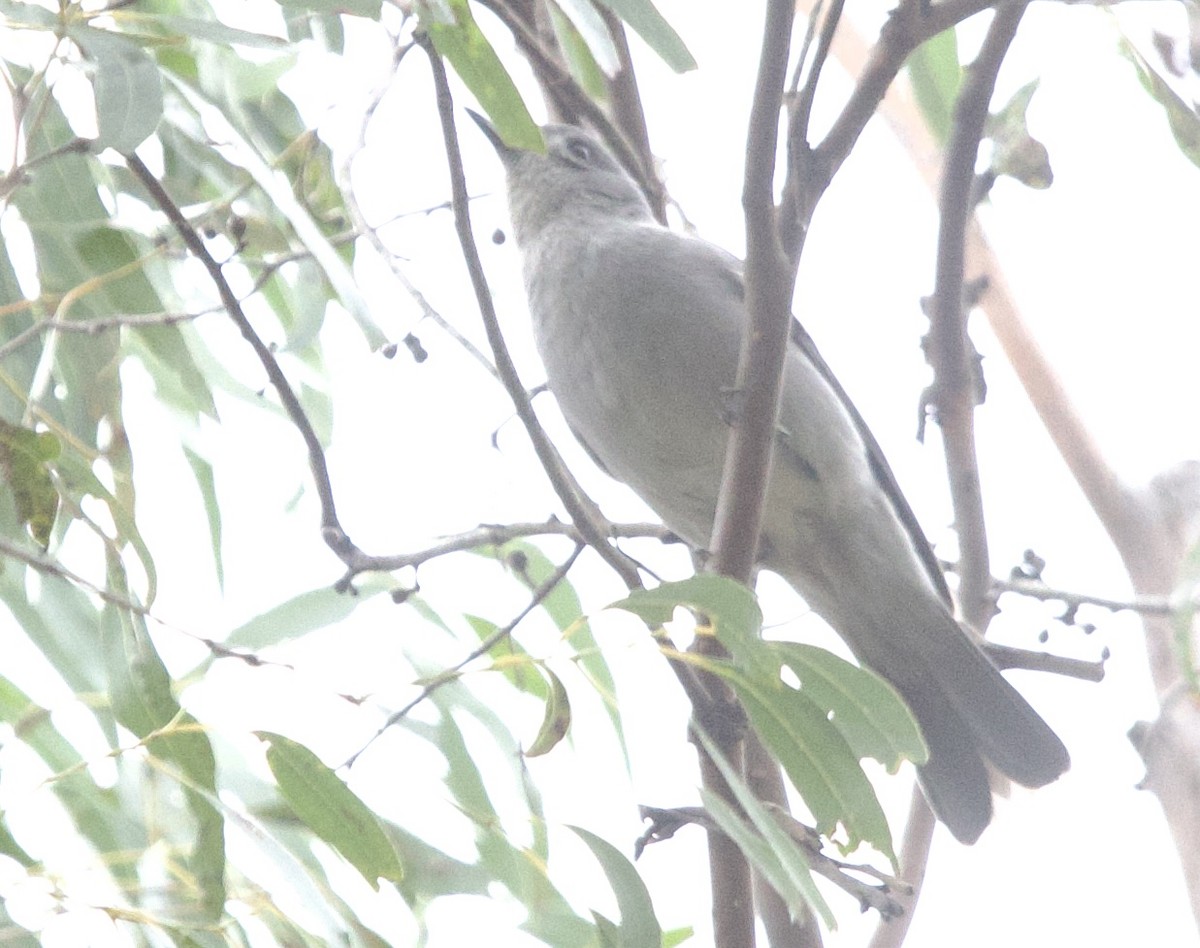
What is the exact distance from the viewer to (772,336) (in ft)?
4.70

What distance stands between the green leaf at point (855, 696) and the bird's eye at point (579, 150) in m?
1.60

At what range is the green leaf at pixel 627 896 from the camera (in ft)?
4.40

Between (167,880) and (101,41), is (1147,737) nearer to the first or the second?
→ (167,880)

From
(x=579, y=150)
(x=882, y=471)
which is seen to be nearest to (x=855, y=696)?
(x=882, y=471)

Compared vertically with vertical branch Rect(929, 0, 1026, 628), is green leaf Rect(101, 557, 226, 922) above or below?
below

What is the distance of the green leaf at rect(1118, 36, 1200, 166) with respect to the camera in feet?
6.02

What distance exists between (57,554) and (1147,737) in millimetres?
1905

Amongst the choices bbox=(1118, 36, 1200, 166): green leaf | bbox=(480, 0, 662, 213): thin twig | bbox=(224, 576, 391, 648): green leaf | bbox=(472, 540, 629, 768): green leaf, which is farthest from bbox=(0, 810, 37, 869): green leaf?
bbox=(1118, 36, 1200, 166): green leaf

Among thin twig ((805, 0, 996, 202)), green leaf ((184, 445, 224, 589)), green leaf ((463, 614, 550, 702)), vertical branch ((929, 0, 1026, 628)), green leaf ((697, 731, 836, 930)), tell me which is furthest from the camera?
vertical branch ((929, 0, 1026, 628))

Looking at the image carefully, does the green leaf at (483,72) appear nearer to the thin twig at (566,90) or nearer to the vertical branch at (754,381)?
the vertical branch at (754,381)

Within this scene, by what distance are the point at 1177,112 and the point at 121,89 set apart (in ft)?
4.15

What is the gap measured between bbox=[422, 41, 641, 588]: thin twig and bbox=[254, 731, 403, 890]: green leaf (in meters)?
0.34

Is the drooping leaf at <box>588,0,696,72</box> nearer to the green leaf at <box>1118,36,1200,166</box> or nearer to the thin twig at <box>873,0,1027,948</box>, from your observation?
the thin twig at <box>873,0,1027,948</box>

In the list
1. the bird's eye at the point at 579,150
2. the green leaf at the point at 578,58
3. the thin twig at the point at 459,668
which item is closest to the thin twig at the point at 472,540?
the thin twig at the point at 459,668
